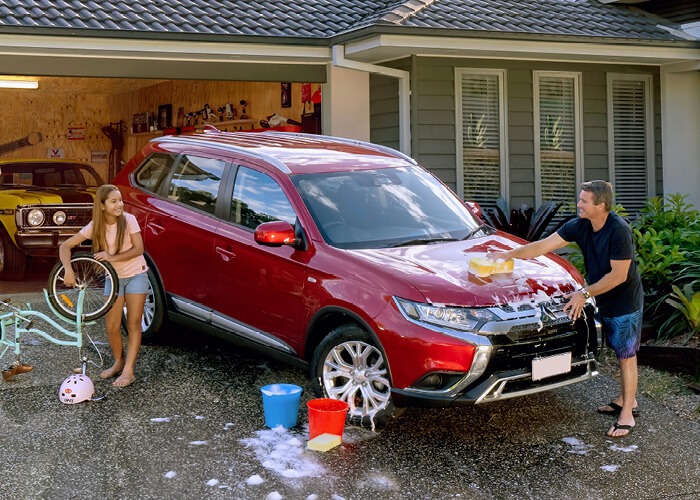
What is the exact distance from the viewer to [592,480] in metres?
4.55

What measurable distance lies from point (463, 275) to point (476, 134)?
6.11m

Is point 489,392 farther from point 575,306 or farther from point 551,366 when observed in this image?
point 575,306

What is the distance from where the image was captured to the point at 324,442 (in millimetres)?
4805

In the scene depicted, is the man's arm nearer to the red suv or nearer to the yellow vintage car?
the red suv

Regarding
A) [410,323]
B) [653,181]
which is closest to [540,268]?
[410,323]

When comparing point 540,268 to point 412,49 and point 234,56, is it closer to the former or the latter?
point 412,49

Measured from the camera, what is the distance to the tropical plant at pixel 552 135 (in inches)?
440

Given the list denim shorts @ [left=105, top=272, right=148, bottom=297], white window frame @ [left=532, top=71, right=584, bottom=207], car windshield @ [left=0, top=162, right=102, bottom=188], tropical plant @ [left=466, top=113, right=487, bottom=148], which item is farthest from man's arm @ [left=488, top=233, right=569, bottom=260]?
car windshield @ [left=0, top=162, right=102, bottom=188]

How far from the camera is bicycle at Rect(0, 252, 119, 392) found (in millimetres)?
5906

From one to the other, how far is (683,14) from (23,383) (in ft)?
33.2

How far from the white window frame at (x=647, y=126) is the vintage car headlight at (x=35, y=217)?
7.63 m

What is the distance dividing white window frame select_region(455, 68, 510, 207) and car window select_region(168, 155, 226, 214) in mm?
4654

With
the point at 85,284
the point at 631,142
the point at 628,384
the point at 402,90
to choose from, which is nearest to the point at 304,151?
the point at 85,284

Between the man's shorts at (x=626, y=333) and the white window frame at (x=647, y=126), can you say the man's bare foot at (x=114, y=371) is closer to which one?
the man's shorts at (x=626, y=333)
